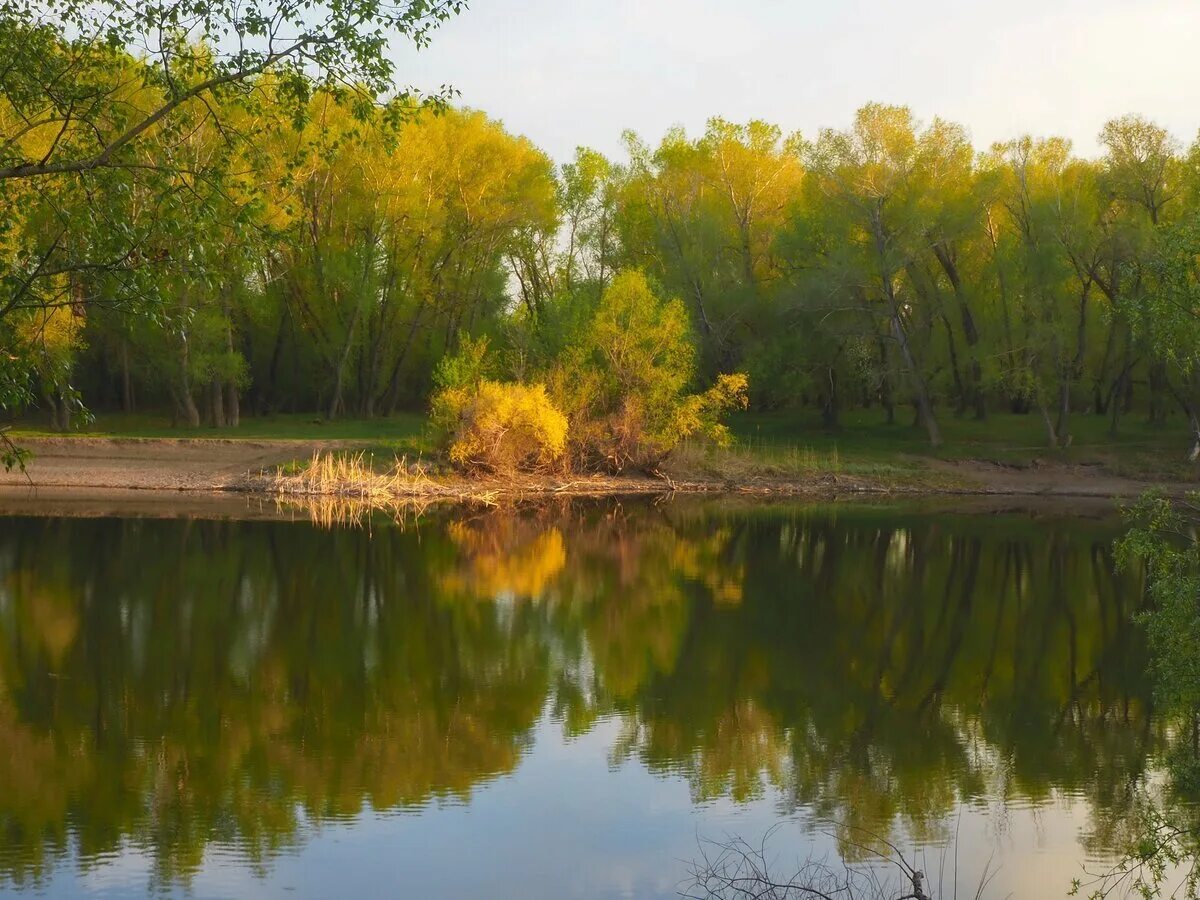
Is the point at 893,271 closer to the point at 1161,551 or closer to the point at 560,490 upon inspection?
the point at 560,490

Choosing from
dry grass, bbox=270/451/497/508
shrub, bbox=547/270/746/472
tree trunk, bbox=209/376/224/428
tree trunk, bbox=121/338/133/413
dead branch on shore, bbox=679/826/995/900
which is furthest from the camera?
tree trunk, bbox=121/338/133/413

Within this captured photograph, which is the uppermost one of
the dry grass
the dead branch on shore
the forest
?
the forest

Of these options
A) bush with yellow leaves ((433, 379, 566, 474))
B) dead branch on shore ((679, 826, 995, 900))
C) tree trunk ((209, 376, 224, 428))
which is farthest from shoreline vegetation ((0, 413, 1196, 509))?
dead branch on shore ((679, 826, 995, 900))

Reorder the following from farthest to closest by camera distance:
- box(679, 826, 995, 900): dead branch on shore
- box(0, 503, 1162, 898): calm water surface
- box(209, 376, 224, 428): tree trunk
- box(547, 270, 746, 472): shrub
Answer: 1. box(209, 376, 224, 428): tree trunk
2. box(547, 270, 746, 472): shrub
3. box(0, 503, 1162, 898): calm water surface
4. box(679, 826, 995, 900): dead branch on shore

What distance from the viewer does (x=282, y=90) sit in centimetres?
1141

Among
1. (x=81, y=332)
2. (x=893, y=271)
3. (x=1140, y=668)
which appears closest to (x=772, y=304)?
(x=893, y=271)

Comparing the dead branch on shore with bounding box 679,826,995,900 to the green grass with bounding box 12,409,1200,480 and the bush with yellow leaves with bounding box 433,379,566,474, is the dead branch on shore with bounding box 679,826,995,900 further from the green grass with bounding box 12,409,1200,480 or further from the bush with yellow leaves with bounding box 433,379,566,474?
the green grass with bounding box 12,409,1200,480

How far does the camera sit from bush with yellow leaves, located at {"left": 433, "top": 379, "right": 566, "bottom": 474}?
4028 cm

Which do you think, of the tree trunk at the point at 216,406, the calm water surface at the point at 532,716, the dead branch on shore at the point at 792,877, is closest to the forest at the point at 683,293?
the tree trunk at the point at 216,406

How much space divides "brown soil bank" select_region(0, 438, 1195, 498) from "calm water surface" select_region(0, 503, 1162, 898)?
12.1 metres

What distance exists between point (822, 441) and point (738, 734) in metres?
36.5

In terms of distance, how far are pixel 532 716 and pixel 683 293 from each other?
3669 cm

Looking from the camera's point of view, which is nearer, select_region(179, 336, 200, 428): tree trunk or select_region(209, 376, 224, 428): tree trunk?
select_region(179, 336, 200, 428): tree trunk

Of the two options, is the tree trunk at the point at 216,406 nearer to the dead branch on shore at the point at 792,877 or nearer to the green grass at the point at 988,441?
the green grass at the point at 988,441
